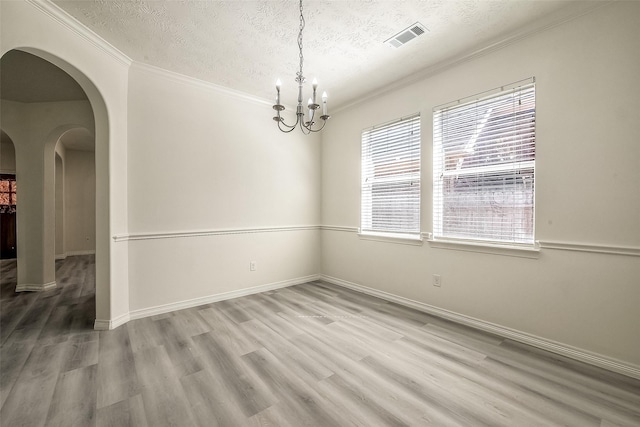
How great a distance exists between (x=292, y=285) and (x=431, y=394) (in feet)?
9.21

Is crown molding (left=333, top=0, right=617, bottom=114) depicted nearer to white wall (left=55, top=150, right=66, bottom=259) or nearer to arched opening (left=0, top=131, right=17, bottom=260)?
white wall (left=55, top=150, right=66, bottom=259)

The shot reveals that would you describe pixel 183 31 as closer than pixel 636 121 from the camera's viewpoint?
No

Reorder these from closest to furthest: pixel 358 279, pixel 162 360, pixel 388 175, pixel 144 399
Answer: pixel 144 399 → pixel 162 360 → pixel 388 175 → pixel 358 279

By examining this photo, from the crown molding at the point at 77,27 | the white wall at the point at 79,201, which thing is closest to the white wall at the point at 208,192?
the crown molding at the point at 77,27

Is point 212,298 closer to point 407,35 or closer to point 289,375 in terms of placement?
point 289,375

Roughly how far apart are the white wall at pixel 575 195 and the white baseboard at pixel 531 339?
2cm

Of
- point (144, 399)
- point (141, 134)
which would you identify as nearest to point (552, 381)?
point (144, 399)

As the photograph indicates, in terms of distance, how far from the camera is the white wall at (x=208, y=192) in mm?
3053

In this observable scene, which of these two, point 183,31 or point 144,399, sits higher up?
point 183,31

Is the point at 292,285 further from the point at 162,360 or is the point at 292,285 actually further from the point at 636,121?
the point at 636,121

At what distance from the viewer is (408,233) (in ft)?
11.3

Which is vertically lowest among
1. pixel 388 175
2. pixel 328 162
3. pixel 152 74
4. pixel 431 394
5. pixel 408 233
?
pixel 431 394

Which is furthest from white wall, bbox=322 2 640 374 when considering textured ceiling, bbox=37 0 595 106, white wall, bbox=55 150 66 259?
white wall, bbox=55 150 66 259

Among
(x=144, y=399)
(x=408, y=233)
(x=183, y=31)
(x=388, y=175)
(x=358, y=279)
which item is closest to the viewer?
(x=144, y=399)
